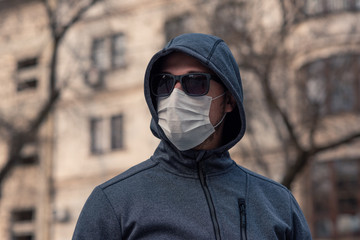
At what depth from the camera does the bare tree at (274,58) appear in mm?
12188

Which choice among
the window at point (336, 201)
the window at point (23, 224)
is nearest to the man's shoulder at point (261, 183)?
the window at point (336, 201)

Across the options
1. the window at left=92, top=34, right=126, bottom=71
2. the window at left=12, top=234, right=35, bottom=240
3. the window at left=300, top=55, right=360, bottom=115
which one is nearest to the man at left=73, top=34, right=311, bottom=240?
the window at left=300, top=55, right=360, bottom=115

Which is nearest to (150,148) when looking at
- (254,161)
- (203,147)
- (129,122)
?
(129,122)

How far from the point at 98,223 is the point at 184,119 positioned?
0.59m

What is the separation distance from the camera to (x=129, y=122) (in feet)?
76.7

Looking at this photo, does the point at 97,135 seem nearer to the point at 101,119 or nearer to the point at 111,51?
the point at 101,119

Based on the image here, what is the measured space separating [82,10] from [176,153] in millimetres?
12174

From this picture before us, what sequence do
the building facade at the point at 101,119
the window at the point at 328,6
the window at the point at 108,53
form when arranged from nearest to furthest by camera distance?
the window at the point at 328,6 → the building facade at the point at 101,119 → the window at the point at 108,53

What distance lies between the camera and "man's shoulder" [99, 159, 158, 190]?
253 centimetres

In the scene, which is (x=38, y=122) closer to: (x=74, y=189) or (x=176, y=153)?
(x=74, y=189)

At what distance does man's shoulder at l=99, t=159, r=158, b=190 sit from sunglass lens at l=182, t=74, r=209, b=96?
14.0 inches

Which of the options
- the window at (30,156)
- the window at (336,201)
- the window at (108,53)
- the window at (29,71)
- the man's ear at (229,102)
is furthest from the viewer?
the window at (29,71)

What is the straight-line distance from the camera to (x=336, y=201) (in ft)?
60.4

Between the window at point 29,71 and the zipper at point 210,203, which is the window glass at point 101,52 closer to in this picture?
the window at point 29,71
